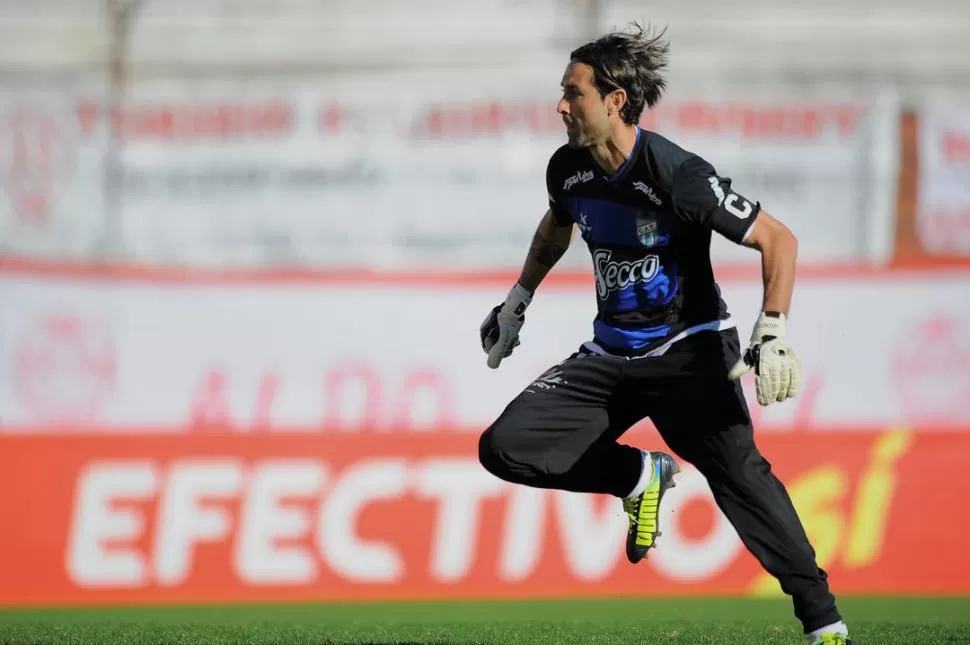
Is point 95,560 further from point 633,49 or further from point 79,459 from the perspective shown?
point 633,49

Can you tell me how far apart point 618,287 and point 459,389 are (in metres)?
3.50

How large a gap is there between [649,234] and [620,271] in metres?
0.20

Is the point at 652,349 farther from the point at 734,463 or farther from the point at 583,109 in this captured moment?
the point at 583,109

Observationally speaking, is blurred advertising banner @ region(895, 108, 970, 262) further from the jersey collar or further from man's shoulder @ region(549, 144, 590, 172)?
the jersey collar

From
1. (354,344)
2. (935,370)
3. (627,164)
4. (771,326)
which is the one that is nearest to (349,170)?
(354,344)

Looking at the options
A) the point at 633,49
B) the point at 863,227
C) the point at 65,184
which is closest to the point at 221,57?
the point at 65,184

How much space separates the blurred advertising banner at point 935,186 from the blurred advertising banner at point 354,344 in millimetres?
2228

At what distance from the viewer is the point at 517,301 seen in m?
6.05

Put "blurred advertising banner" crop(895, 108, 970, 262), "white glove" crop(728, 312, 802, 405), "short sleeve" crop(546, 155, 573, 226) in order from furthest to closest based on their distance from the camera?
"blurred advertising banner" crop(895, 108, 970, 262) < "short sleeve" crop(546, 155, 573, 226) < "white glove" crop(728, 312, 802, 405)

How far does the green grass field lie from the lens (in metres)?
6.32

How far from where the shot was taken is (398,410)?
877 cm

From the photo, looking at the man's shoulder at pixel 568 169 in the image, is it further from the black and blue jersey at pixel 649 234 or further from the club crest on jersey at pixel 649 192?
the club crest on jersey at pixel 649 192

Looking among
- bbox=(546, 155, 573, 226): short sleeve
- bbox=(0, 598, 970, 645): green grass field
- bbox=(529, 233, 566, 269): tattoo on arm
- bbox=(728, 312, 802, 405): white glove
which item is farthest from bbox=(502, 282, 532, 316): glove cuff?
bbox=(0, 598, 970, 645): green grass field

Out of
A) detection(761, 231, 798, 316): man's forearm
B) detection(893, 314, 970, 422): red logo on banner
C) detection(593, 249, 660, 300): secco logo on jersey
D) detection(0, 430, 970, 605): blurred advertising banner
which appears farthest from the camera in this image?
detection(893, 314, 970, 422): red logo on banner
